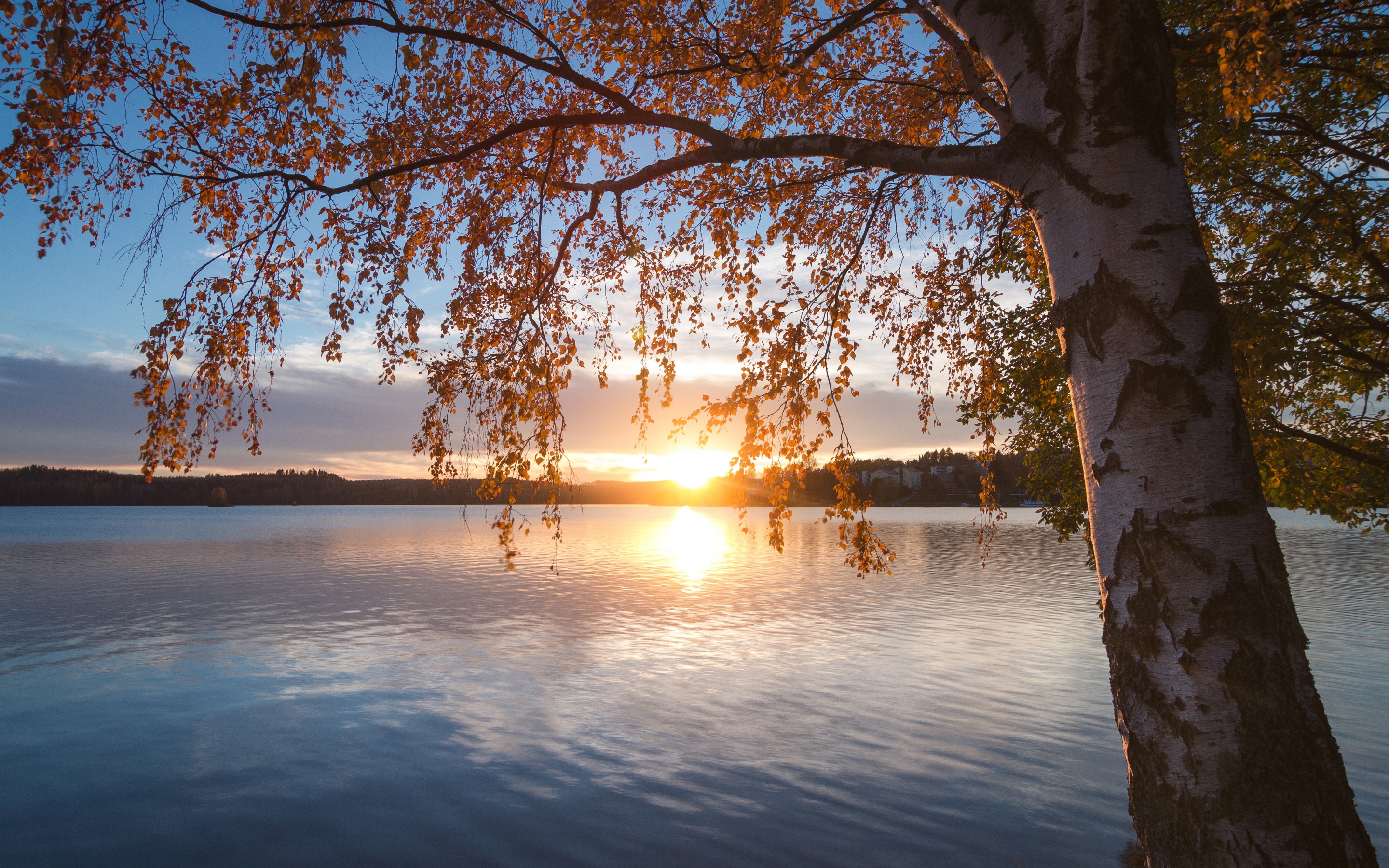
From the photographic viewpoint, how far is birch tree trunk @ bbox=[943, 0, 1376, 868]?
3.23 meters

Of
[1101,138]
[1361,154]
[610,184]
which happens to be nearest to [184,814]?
[610,184]

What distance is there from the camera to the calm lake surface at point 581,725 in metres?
9.52

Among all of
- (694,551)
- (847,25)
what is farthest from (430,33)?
(694,551)

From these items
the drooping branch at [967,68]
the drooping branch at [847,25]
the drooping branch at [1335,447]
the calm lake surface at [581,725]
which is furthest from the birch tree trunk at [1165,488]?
the drooping branch at [1335,447]

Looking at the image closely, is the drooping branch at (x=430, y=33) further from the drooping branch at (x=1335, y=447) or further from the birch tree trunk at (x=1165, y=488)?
the drooping branch at (x=1335, y=447)

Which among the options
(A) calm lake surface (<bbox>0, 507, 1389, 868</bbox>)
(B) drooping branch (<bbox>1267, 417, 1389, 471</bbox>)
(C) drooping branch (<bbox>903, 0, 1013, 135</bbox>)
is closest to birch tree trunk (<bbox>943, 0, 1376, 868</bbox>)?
(C) drooping branch (<bbox>903, 0, 1013, 135</bbox>)

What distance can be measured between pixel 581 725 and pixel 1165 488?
1261cm

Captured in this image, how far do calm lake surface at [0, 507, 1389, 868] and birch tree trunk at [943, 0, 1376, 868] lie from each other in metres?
6.71

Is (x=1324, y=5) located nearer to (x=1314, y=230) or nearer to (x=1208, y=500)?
(x=1314, y=230)

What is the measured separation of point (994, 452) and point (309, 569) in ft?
136

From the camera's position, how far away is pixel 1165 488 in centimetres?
348

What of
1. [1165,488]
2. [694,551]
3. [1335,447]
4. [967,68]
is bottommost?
[694,551]

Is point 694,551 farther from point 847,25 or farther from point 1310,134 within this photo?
point 847,25

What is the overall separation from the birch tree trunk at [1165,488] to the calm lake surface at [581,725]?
671cm
